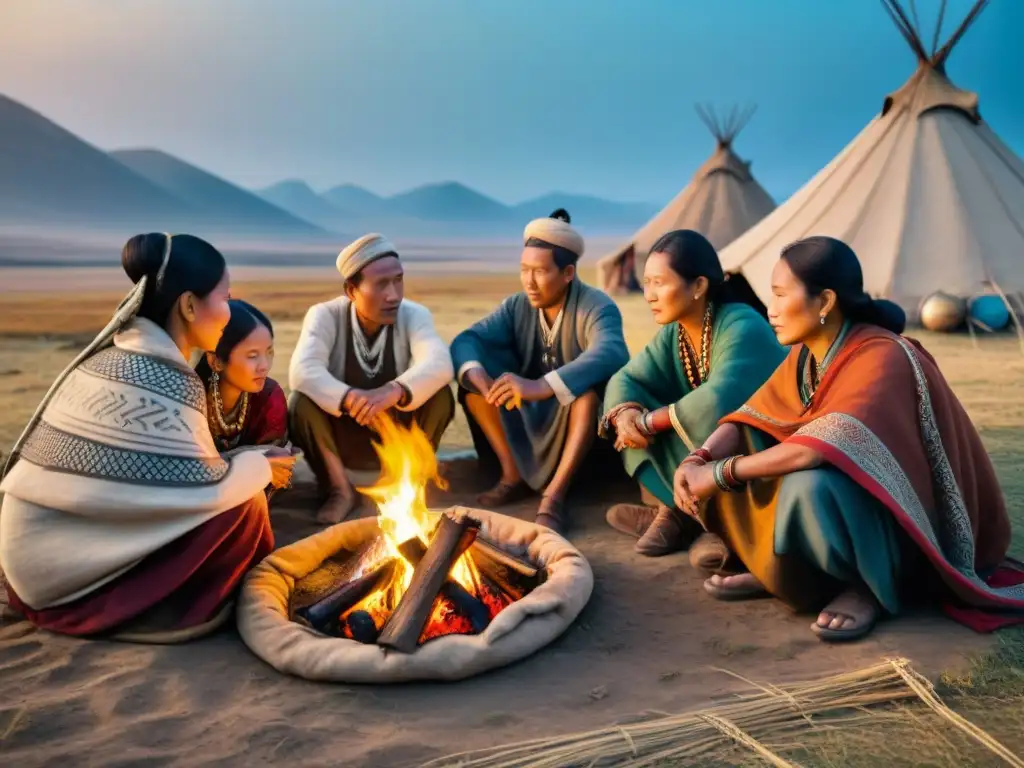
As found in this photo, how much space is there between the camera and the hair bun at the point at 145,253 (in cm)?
258

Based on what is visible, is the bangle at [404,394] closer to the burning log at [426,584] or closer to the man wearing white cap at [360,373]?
the man wearing white cap at [360,373]

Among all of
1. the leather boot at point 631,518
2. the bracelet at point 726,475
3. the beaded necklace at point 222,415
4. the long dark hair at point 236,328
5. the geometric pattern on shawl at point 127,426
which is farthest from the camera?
the leather boot at point 631,518

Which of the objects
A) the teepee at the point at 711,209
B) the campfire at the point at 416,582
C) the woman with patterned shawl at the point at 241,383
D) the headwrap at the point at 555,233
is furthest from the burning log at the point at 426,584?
the teepee at the point at 711,209

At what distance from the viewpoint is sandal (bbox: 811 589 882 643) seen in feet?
8.36

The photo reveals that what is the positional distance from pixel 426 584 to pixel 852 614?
1259mm

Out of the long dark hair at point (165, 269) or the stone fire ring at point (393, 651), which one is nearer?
the stone fire ring at point (393, 651)

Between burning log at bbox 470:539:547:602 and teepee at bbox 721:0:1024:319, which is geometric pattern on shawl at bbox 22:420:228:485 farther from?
teepee at bbox 721:0:1024:319

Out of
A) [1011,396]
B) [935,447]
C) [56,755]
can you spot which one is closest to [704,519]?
[935,447]

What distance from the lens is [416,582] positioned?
265 cm

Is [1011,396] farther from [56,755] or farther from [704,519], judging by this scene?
[56,755]

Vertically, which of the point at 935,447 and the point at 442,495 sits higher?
the point at 935,447

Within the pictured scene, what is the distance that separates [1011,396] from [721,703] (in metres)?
4.85

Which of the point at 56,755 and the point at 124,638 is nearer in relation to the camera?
the point at 56,755

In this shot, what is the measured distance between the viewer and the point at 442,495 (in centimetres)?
420
